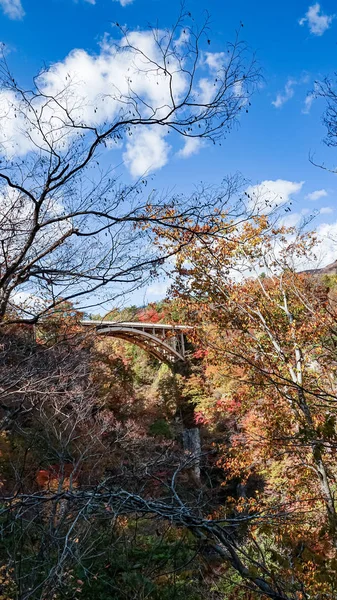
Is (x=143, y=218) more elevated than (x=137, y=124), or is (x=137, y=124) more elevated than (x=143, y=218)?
(x=137, y=124)

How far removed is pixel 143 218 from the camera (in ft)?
12.8

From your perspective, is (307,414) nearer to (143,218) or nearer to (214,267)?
(214,267)

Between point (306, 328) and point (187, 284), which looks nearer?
point (306, 328)

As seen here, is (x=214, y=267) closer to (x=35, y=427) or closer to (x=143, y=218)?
(x=143, y=218)

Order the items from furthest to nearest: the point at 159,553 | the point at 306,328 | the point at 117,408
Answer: the point at 117,408, the point at 306,328, the point at 159,553

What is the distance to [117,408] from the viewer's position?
13.6 m

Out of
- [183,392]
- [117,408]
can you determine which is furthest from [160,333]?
[117,408]

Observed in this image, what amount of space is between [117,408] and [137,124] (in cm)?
1142

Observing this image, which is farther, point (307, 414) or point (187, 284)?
point (187, 284)

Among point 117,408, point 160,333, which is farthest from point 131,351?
point 117,408

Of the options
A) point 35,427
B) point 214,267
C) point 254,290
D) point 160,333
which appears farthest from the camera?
point 160,333

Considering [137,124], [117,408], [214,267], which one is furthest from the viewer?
[117,408]

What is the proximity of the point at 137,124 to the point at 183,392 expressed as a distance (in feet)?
45.9

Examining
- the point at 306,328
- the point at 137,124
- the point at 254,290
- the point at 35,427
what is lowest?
the point at 35,427
